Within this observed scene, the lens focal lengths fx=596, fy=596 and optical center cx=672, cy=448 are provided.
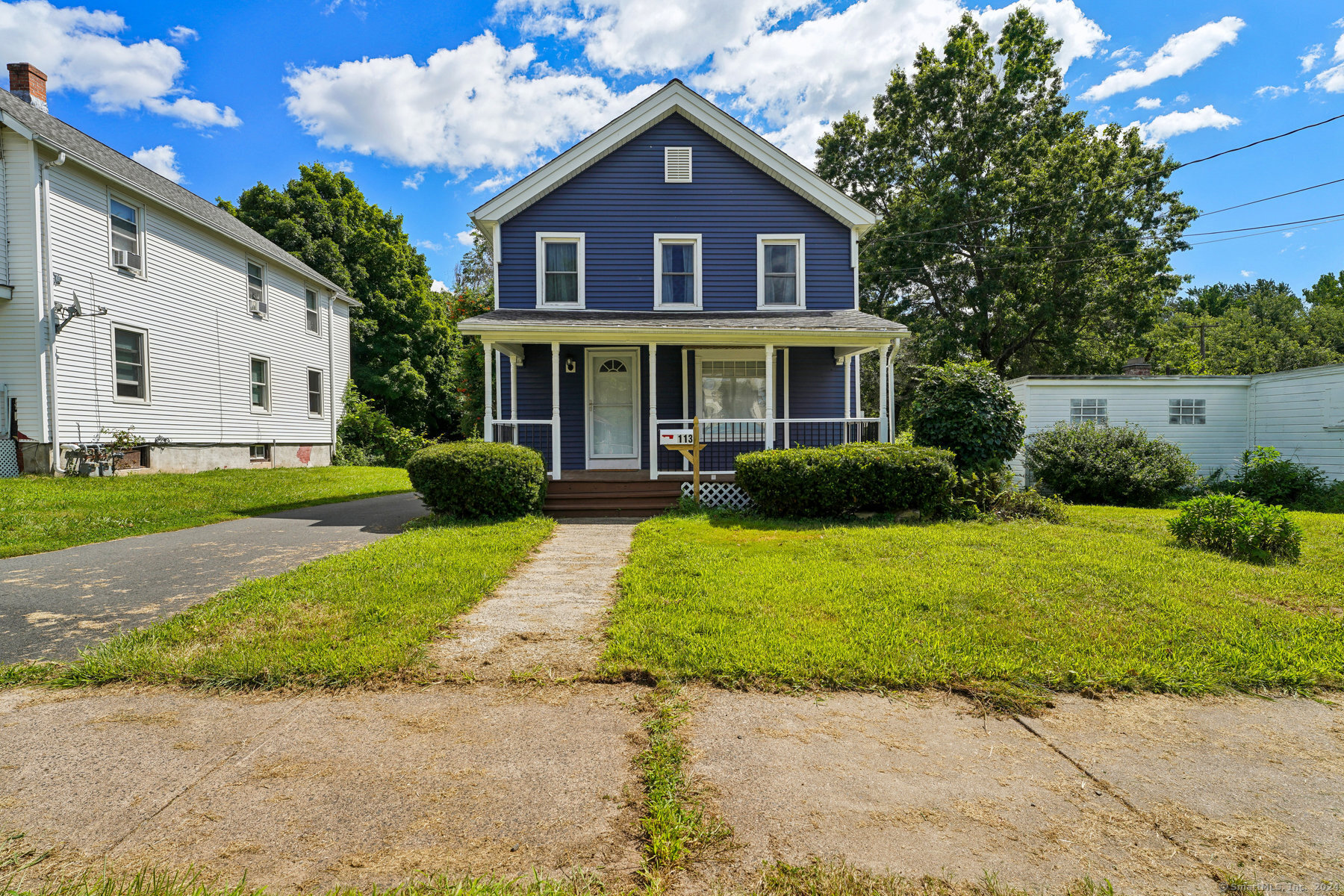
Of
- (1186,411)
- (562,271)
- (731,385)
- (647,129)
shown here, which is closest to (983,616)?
(731,385)

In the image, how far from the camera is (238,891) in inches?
68.6

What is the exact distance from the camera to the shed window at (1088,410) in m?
14.1

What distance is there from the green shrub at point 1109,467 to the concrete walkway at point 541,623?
10569 mm

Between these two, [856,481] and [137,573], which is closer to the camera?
[137,573]

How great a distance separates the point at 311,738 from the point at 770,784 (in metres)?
2.08

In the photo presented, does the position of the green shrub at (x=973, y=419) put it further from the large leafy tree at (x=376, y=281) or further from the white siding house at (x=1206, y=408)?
the large leafy tree at (x=376, y=281)

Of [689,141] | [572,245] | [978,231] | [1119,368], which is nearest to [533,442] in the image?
[572,245]

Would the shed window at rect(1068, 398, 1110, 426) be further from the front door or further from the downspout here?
the downspout

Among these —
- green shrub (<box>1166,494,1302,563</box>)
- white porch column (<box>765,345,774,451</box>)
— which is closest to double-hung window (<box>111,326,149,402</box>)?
white porch column (<box>765,345,774,451</box>)

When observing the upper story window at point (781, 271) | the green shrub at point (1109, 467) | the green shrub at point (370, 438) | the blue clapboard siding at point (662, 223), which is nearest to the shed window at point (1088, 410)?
the green shrub at point (1109, 467)

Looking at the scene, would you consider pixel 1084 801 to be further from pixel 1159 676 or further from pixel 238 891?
pixel 238 891

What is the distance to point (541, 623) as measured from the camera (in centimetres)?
436

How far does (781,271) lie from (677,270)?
7.63 ft

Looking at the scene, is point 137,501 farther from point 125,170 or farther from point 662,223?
point 662,223
